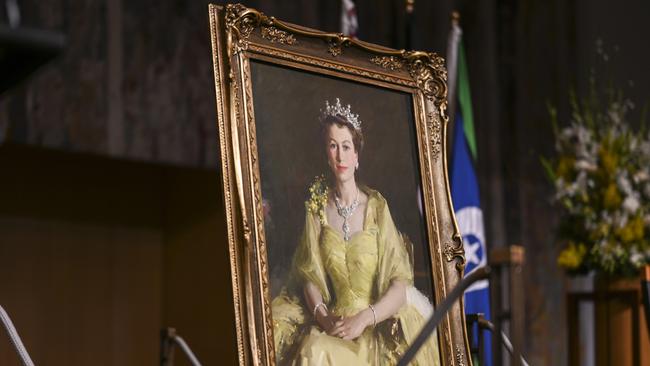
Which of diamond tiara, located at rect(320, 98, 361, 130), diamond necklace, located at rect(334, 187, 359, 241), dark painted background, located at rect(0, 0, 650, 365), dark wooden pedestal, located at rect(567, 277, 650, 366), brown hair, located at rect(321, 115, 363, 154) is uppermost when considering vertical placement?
dark painted background, located at rect(0, 0, 650, 365)

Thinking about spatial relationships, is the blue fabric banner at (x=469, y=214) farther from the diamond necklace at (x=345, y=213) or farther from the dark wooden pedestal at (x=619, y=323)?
the diamond necklace at (x=345, y=213)

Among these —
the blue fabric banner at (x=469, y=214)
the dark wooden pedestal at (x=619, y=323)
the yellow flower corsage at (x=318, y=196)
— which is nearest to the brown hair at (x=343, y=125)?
the yellow flower corsage at (x=318, y=196)

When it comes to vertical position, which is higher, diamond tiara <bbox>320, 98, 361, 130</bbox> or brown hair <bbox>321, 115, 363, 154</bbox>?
diamond tiara <bbox>320, 98, 361, 130</bbox>

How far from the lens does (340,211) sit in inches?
129

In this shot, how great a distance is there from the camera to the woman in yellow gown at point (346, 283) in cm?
306

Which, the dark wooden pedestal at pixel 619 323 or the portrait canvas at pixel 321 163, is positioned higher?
the portrait canvas at pixel 321 163

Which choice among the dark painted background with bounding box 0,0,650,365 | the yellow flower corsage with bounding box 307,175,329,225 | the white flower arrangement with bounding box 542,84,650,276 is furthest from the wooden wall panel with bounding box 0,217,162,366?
the yellow flower corsage with bounding box 307,175,329,225

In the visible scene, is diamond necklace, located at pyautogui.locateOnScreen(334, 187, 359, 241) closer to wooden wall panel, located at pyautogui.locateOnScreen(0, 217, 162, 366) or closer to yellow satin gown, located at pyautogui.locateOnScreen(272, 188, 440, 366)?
yellow satin gown, located at pyautogui.locateOnScreen(272, 188, 440, 366)

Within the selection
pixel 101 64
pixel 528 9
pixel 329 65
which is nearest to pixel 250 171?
pixel 329 65

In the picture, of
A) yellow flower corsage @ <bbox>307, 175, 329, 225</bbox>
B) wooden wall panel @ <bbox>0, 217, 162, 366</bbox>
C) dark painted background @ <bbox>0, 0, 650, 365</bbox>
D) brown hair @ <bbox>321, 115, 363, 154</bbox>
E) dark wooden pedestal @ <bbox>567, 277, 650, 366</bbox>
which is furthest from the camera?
wooden wall panel @ <bbox>0, 217, 162, 366</bbox>

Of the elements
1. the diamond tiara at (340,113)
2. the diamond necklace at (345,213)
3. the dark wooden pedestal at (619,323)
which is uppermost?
the diamond tiara at (340,113)

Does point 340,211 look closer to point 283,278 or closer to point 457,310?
point 283,278

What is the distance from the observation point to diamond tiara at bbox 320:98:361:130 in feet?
11.0

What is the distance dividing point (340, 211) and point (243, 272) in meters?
0.50
